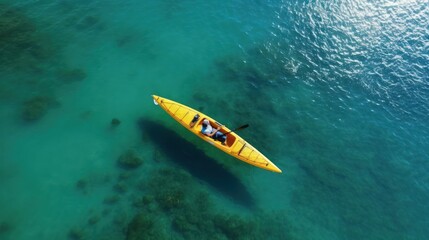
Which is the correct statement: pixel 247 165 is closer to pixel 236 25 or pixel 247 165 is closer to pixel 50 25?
pixel 236 25

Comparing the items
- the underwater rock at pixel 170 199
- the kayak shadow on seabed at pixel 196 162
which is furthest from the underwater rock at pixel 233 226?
the underwater rock at pixel 170 199

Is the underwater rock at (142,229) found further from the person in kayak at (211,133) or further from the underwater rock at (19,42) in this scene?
the underwater rock at (19,42)

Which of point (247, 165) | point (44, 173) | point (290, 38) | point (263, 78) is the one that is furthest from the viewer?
point (290, 38)

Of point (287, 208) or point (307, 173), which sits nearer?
point (287, 208)

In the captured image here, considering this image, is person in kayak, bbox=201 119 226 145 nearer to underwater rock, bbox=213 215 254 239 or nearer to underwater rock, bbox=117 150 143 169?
underwater rock, bbox=117 150 143 169

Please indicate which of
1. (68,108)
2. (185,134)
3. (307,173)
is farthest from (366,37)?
(68,108)

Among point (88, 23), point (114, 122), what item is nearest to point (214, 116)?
point (114, 122)

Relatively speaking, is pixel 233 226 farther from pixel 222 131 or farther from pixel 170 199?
pixel 222 131
